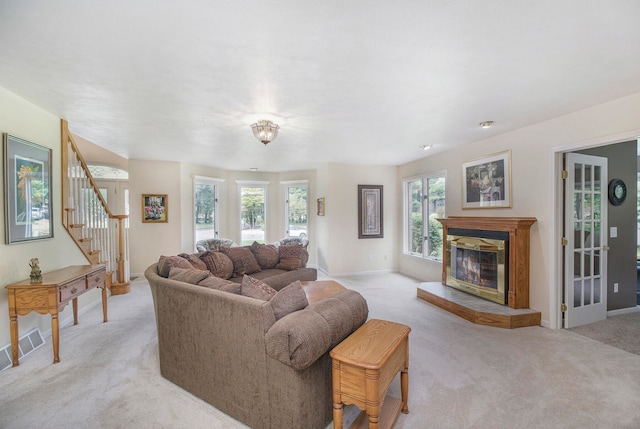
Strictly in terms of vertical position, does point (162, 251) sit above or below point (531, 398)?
above

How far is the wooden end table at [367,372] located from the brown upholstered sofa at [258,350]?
5.7 inches

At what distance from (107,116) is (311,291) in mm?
3103

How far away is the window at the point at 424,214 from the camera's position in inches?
205

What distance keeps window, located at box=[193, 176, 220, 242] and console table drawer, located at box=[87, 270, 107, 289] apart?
2.89 m

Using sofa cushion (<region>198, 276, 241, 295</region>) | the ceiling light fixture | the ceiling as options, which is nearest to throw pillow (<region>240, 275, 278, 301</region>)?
sofa cushion (<region>198, 276, 241, 295</region>)

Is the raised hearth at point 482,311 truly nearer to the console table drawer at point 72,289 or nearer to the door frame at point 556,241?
the door frame at point 556,241

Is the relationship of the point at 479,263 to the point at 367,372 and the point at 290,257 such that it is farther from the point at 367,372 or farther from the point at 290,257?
the point at 367,372

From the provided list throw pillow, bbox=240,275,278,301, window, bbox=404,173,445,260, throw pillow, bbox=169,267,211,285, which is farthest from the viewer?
window, bbox=404,173,445,260

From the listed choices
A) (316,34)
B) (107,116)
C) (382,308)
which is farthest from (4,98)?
(382,308)

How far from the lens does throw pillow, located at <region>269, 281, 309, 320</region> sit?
173 centimetres

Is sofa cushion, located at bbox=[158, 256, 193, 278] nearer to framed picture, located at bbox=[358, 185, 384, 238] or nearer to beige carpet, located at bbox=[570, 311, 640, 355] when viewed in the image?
framed picture, located at bbox=[358, 185, 384, 238]

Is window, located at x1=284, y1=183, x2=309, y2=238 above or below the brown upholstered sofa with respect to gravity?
above

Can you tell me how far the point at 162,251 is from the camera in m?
5.74

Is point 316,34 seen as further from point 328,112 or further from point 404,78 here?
point 328,112
